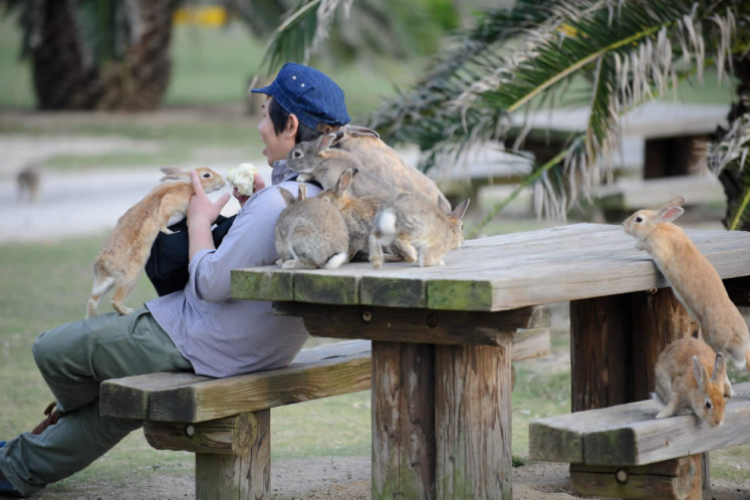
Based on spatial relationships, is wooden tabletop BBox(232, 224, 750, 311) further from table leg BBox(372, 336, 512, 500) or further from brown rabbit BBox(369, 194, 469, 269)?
table leg BBox(372, 336, 512, 500)

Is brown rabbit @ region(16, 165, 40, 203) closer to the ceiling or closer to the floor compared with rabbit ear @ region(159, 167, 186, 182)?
closer to the ceiling

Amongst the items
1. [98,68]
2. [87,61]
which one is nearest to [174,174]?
[87,61]

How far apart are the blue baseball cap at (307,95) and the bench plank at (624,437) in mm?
1420

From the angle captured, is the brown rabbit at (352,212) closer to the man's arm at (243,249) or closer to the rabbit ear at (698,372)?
the man's arm at (243,249)

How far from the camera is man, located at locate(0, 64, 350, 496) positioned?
355 cm

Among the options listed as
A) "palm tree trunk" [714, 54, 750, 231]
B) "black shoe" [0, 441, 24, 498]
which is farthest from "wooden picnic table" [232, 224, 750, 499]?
"palm tree trunk" [714, 54, 750, 231]

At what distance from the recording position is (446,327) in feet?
10.7

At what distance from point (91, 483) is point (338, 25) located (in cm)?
1442

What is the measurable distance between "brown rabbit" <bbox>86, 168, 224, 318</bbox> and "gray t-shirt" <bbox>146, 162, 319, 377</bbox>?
0.19 meters

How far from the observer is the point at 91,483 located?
468 cm

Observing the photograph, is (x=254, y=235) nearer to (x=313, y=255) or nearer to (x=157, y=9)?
(x=313, y=255)

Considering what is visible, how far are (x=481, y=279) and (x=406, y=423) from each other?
711mm

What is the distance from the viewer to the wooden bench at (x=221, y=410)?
3.49m

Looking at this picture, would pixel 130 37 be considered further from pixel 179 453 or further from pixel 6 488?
pixel 6 488
